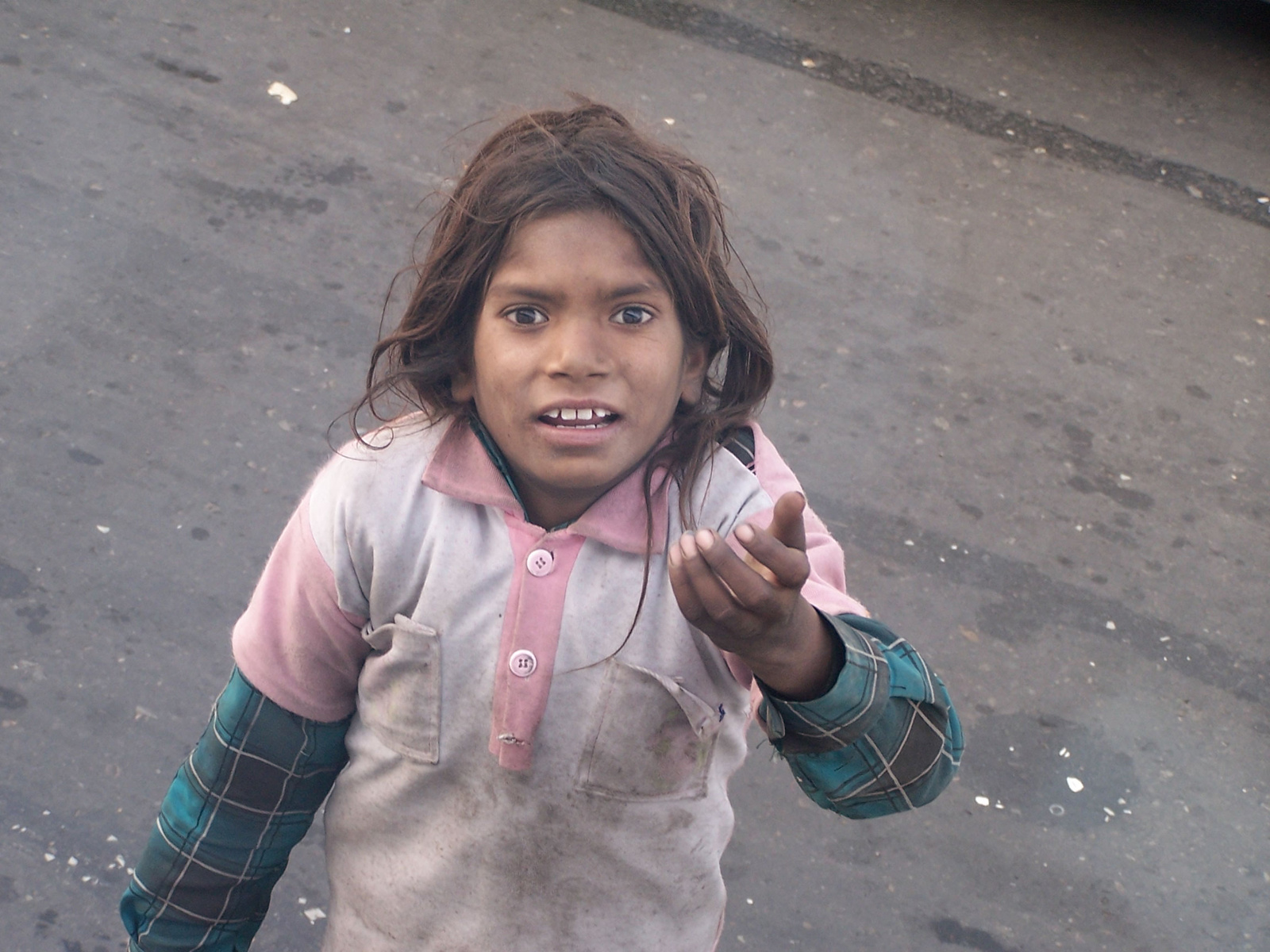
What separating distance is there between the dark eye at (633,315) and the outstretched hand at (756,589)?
33 cm

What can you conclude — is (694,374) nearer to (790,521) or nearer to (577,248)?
(577,248)

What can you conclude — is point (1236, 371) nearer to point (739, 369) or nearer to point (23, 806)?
point (739, 369)

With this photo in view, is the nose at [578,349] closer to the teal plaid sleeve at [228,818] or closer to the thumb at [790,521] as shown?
the thumb at [790,521]

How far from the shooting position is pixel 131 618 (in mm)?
2844

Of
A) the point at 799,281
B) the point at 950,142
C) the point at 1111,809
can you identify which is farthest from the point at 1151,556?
the point at 950,142

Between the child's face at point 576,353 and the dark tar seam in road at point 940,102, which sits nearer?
the child's face at point 576,353

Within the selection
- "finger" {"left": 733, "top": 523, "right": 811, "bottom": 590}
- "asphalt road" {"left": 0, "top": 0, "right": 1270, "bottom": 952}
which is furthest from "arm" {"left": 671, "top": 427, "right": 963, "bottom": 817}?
"asphalt road" {"left": 0, "top": 0, "right": 1270, "bottom": 952}

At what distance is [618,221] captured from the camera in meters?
1.35

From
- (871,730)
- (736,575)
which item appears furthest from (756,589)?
(871,730)

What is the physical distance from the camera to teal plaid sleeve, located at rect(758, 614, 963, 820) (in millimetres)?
1188

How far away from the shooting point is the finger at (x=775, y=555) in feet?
3.42

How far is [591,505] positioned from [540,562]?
0.09 metres

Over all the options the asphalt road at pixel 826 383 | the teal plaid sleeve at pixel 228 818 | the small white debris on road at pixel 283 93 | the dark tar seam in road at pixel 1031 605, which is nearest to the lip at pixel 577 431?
the teal plaid sleeve at pixel 228 818

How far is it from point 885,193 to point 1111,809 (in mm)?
2623
